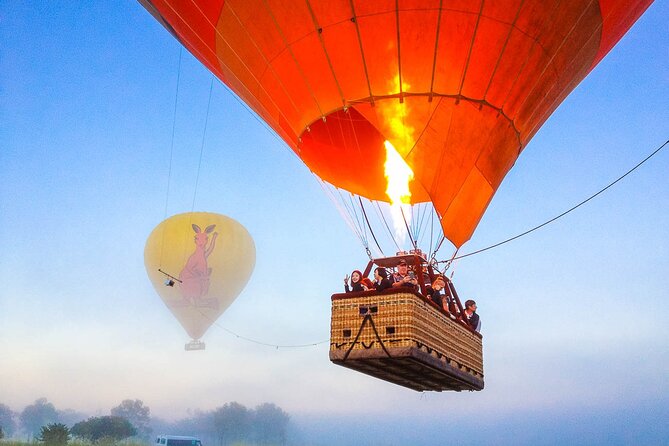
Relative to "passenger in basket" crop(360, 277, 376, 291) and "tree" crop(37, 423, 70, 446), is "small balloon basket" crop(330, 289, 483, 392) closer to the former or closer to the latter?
"passenger in basket" crop(360, 277, 376, 291)

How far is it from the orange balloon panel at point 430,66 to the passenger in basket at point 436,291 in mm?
967

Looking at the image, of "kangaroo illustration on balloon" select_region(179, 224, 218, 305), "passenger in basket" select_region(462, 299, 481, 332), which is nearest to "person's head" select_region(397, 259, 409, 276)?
"passenger in basket" select_region(462, 299, 481, 332)

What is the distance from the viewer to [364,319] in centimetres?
518

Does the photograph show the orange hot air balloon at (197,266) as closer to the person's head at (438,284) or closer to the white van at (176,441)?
the white van at (176,441)

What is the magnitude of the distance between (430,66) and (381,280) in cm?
209

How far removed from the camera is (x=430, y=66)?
5.97 m

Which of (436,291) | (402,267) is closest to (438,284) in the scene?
(436,291)

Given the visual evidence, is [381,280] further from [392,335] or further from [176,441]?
[176,441]

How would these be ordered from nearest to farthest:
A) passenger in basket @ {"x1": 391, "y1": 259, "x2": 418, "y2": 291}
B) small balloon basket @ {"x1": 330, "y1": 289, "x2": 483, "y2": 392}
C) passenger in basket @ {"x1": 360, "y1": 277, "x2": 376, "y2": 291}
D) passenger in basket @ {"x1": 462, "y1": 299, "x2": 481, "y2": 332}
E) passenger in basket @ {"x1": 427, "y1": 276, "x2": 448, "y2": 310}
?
small balloon basket @ {"x1": 330, "y1": 289, "x2": 483, "y2": 392} < passenger in basket @ {"x1": 391, "y1": 259, "x2": 418, "y2": 291} < passenger in basket @ {"x1": 360, "y1": 277, "x2": 376, "y2": 291} < passenger in basket @ {"x1": 427, "y1": 276, "x2": 448, "y2": 310} < passenger in basket @ {"x1": 462, "y1": 299, "x2": 481, "y2": 332}

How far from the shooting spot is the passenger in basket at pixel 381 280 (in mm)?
5375

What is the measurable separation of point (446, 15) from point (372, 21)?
26.2 inches

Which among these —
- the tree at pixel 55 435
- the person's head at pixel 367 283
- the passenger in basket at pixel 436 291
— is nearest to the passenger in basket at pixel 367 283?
the person's head at pixel 367 283

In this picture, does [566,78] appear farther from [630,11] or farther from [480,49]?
[480,49]

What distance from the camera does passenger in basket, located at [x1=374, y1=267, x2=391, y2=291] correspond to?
5.38 metres
